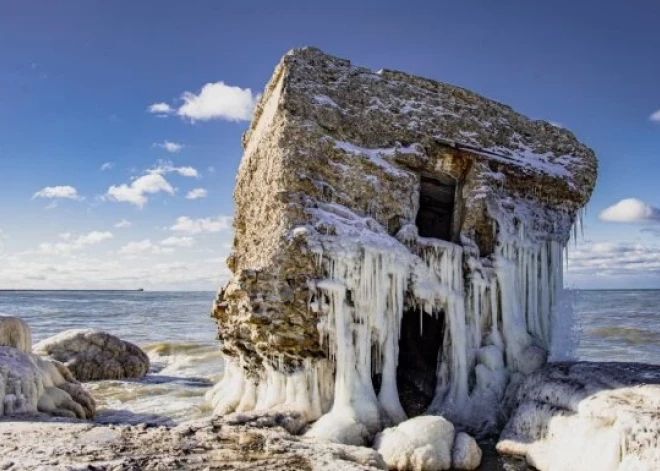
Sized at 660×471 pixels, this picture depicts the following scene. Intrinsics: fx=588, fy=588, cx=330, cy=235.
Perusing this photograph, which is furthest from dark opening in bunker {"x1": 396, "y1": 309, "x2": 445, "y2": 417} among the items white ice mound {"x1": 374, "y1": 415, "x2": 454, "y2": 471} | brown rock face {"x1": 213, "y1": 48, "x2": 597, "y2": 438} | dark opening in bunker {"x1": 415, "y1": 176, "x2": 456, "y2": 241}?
white ice mound {"x1": 374, "y1": 415, "x2": 454, "y2": 471}

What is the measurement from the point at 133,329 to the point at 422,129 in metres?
33.7

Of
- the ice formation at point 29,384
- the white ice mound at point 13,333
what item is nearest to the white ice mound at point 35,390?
the ice formation at point 29,384

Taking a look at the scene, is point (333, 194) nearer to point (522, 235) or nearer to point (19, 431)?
point (522, 235)

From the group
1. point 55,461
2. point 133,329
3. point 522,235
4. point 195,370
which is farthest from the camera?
point 133,329

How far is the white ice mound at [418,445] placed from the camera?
355 inches

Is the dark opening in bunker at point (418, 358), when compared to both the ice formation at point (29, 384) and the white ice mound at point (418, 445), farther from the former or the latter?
the ice formation at point (29, 384)

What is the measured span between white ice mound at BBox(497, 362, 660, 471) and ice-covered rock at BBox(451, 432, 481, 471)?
828mm

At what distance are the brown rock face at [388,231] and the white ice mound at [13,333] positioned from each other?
480 centimetres

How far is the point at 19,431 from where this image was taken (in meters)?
8.63

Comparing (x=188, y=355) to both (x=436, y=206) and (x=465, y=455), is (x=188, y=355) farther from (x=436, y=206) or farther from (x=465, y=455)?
(x=465, y=455)

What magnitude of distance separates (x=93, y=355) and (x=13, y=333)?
6484mm

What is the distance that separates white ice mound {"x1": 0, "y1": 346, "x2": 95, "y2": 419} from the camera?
10.9 meters

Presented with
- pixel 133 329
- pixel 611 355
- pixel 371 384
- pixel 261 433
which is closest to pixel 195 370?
pixel 371 384

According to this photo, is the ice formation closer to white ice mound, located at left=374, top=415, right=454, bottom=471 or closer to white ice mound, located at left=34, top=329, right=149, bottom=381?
white ice mound, located at left=34, top=329, right=149, bottom=381
